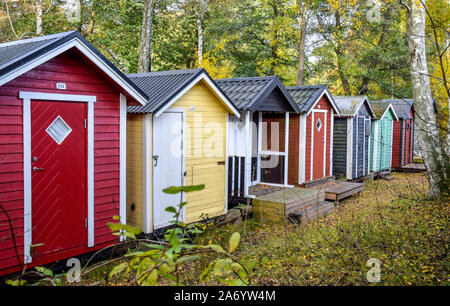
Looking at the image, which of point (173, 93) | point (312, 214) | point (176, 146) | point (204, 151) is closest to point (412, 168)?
point (312, 214)

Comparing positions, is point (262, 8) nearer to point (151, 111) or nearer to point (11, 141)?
point (151, 111)

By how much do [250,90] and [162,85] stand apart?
294cm

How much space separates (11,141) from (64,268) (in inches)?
84.2

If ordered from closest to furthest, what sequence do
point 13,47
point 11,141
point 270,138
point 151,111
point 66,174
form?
point 11,141 < point 66,174 < point 13,47 < point 151,111 < point 270,138

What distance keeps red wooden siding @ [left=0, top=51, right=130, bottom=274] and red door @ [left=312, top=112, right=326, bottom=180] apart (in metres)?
7.94

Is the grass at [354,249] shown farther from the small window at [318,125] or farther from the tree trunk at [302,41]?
the tree trunk at [302,41]

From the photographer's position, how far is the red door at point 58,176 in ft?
19.4

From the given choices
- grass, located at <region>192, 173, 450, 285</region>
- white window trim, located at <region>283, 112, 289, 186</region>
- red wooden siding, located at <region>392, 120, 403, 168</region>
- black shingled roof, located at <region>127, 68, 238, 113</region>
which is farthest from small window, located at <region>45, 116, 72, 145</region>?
red wooden siding, located at <region>392, 120, 403, 168</region>

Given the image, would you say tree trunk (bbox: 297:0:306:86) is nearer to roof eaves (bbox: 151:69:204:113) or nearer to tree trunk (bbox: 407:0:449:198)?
tree trunk (bbox: 407:0:449:198)

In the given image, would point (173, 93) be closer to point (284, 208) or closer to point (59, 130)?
point (59, 130)

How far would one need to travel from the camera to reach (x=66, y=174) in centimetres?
629

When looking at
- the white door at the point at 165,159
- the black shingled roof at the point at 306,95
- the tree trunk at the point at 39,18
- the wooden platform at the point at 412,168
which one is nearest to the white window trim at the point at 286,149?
the black shingled roof at the point at 306,95

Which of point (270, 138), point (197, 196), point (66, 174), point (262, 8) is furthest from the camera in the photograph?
point (262, 8)
